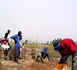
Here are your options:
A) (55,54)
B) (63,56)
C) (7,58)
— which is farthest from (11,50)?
(63,56)

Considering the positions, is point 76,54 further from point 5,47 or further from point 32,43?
→ point 32,43

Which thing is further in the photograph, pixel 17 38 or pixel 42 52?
pixel 42 52

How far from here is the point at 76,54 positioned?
3512 mm

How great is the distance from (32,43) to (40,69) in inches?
195

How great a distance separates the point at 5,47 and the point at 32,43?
4.30m

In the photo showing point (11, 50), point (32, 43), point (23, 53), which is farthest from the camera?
point (32, 43)

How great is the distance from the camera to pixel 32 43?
33.7ft

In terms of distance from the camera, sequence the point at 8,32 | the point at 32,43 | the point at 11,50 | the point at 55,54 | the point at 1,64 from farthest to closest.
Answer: the point at 32,43
the point at 55,54
the point at 11,50
the point at 8,32
the point at 1,64

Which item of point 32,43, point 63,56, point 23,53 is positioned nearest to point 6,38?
point 23,53

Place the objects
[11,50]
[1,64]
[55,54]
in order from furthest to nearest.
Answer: [55,54] → [11,50] → [1,64]

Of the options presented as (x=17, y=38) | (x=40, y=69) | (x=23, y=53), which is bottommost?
(x=40, y=69)

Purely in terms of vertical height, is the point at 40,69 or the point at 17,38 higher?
the point at 17,38

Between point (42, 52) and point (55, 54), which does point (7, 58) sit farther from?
point (55, 54)

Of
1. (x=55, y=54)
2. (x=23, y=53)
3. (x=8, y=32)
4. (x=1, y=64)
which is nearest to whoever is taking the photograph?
(x=1, y=64)
